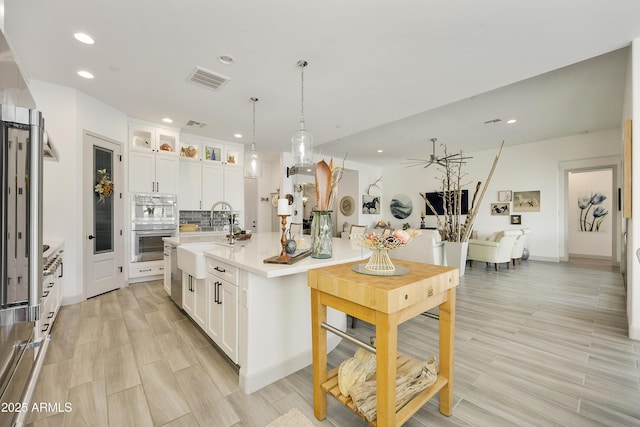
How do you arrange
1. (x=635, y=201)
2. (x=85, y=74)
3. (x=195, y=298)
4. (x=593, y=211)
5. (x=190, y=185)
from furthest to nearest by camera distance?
(x=593, y=211), (x=190, y=185), (x=85, y=74), (x=195, y=298), (x=635, y=201)

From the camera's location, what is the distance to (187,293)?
2760 millimetres

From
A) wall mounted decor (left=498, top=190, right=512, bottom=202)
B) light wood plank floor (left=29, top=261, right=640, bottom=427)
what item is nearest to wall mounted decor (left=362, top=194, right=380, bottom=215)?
wall mounted decor (left=498, top=190, right=512, bottom=202)

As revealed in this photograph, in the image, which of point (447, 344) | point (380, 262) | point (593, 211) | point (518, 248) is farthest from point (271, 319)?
point (593, 211)

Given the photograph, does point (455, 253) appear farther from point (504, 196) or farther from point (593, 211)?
point (593, 211)

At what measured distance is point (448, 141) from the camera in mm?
6324

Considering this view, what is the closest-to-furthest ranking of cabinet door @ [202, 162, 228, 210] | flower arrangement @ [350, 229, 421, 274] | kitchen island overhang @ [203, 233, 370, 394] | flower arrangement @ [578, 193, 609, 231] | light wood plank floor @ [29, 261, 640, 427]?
flower arrangement @ [350, 229, 421, 274]
light wood plank floor @ [29, 261, 640, 427]
kitchen island overhang @ [203, 233, 370, 394]
cabinet door @ [202, 162, 228, 210]
flower arrangement @ [578, 193, 609, 231]

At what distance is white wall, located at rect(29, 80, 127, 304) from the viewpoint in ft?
10.7

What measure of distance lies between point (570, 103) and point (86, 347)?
276 inches

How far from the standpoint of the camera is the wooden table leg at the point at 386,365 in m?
1.13

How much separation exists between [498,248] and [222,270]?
18.1 ft

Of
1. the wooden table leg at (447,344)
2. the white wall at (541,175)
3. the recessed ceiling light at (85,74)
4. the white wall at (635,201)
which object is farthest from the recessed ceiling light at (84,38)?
the white wall at (541,175)

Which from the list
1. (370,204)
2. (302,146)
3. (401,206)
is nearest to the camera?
(302,146)

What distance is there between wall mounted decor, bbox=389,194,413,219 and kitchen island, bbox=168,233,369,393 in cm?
727

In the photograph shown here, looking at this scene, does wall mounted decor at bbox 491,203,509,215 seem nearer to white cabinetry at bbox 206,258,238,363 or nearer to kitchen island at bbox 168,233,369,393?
kitchen island at bbox 168,233,369,393
